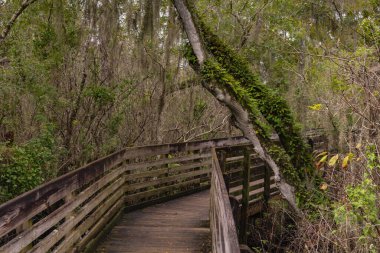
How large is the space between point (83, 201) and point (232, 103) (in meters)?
3.98

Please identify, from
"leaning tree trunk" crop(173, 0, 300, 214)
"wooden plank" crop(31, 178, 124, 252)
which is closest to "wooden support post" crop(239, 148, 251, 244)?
"leaning tree trunk" crop(173, 0, 300, 214)

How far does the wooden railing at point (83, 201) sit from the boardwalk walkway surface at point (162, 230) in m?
0.22

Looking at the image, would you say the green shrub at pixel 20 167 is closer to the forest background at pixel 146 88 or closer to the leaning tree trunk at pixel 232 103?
the forest background at pixel 146 88

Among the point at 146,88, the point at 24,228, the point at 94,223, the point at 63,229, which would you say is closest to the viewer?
the point at 24,228

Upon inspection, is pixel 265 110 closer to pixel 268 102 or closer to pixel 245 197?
pixel 268 102

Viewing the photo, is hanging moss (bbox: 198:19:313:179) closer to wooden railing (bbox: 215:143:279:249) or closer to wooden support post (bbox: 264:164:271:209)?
wooden support post (bbox: 264:164:271:209)

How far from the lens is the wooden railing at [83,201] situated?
3215 mm

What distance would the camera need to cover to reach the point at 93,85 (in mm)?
9453

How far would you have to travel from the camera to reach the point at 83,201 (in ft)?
16.3

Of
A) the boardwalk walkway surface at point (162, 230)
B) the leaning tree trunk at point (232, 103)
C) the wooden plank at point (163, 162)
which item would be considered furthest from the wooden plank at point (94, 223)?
the leaning tree trunk at point (232, 103)

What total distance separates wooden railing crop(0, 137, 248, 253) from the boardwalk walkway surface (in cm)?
22

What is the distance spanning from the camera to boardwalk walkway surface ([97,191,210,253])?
18.0 feet

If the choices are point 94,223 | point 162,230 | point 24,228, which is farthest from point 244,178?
point 24,228

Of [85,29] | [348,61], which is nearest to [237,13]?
[85,29]
